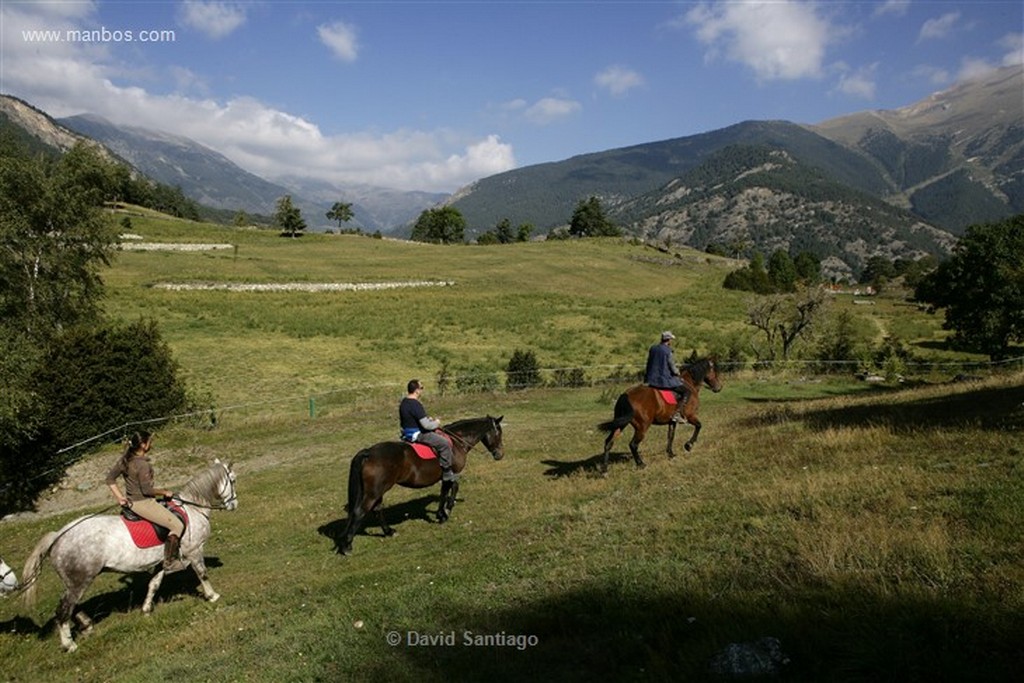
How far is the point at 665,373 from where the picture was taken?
1586cm

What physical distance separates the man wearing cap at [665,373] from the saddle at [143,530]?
36.6 ft

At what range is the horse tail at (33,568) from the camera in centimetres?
931

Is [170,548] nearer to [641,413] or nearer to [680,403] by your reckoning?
[641,413]

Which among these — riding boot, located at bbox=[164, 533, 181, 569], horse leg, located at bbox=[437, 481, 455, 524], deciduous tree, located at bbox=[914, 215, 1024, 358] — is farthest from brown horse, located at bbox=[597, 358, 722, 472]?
deciduous tree, located at bbox=[914, 215, 1024, 358]

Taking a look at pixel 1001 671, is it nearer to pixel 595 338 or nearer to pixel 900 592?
pixel 900 592

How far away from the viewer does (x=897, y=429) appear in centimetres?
1466

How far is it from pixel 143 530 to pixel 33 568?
151cm

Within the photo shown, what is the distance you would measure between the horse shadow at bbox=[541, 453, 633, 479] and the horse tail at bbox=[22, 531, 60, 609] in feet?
35.0

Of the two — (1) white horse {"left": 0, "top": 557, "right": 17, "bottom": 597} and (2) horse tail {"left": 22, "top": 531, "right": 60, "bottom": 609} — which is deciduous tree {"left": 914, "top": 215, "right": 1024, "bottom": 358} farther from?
(1) white horse {"left": 0, "top": 557, "right": 17, "bottom": 597}

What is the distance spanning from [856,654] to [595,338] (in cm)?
4785

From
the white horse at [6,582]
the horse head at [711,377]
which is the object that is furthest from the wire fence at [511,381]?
the horse head at [711,377]

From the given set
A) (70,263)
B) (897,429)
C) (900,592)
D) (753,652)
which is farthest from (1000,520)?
(70,263)

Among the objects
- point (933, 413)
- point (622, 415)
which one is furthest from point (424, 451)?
point (933, 413)

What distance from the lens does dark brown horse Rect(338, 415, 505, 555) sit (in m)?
12.1
